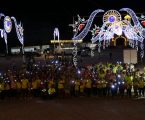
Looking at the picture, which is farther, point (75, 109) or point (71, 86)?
point (71, 86)

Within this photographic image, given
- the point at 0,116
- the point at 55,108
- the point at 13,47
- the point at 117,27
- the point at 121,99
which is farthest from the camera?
the point at 13,47

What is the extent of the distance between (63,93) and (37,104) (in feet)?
8.06

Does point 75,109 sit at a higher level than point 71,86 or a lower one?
lower

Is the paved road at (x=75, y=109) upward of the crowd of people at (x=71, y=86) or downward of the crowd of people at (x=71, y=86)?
downward

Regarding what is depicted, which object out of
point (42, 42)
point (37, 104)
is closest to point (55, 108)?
point (37, 104)

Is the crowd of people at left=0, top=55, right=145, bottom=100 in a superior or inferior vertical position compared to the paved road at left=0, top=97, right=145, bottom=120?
superior

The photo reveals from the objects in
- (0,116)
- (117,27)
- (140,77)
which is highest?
(117,27)

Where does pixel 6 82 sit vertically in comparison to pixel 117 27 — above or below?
below

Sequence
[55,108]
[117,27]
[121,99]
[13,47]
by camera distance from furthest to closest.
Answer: [13,47] → [117,27] → [121,99] → [55,108]

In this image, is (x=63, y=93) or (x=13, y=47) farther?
(x=13, y=47)

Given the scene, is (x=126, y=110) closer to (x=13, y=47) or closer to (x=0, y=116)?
(x=0, y=116)

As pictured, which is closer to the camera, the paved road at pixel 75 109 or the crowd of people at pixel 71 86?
the paved road at pixel 75 109

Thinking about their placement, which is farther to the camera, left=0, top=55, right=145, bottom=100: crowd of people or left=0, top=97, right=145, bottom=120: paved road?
left=0, top=55, right=145, bottom=100: crowd of people

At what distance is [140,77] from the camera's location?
75.6 feet
